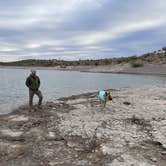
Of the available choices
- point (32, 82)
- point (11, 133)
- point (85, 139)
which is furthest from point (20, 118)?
point (85, 139)

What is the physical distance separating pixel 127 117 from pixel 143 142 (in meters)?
3.25

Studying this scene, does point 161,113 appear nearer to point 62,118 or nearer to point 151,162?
point 62,118

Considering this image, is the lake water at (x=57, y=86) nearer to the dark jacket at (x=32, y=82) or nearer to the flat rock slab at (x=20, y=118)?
the dark jacket at (x=32, y=82)

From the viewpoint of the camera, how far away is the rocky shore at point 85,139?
6625 millimetres

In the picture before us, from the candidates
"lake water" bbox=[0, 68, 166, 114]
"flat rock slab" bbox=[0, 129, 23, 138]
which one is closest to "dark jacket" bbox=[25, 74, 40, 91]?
"lake water" bbox=[0, 68, 166, 114]

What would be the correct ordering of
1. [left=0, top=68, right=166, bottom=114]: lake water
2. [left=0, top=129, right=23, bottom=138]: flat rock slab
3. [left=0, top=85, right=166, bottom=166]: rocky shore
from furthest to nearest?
[left=0, top=68, right=166, bottom=114]: lake water → [left=0, top=129, right=23, bottom=138]: flat rock slab → [left=0, top=85, right=166, bottom=166]: rocky shore

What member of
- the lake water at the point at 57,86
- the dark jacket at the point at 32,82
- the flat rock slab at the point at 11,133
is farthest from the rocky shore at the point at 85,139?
the lake water at the point at 57,86

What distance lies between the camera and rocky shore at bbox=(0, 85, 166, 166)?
662cm

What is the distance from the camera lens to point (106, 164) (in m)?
6.32

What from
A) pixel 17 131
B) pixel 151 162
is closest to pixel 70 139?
pixel 17 131

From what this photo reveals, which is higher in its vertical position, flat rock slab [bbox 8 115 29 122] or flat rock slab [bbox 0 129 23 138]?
flat rock slab [bbox 0 129 23 138]

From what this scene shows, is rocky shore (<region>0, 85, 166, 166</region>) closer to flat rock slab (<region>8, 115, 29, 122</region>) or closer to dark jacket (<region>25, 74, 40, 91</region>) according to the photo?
flat rock slab (<region>8, 115, 29, 122</region>)

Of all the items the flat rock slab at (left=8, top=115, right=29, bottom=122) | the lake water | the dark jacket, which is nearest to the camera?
the flat rock slab at (left=8, top=115, right=29, bottom=122)

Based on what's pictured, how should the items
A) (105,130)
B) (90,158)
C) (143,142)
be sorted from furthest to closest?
(105,130)
(143,142)
(90,158)
